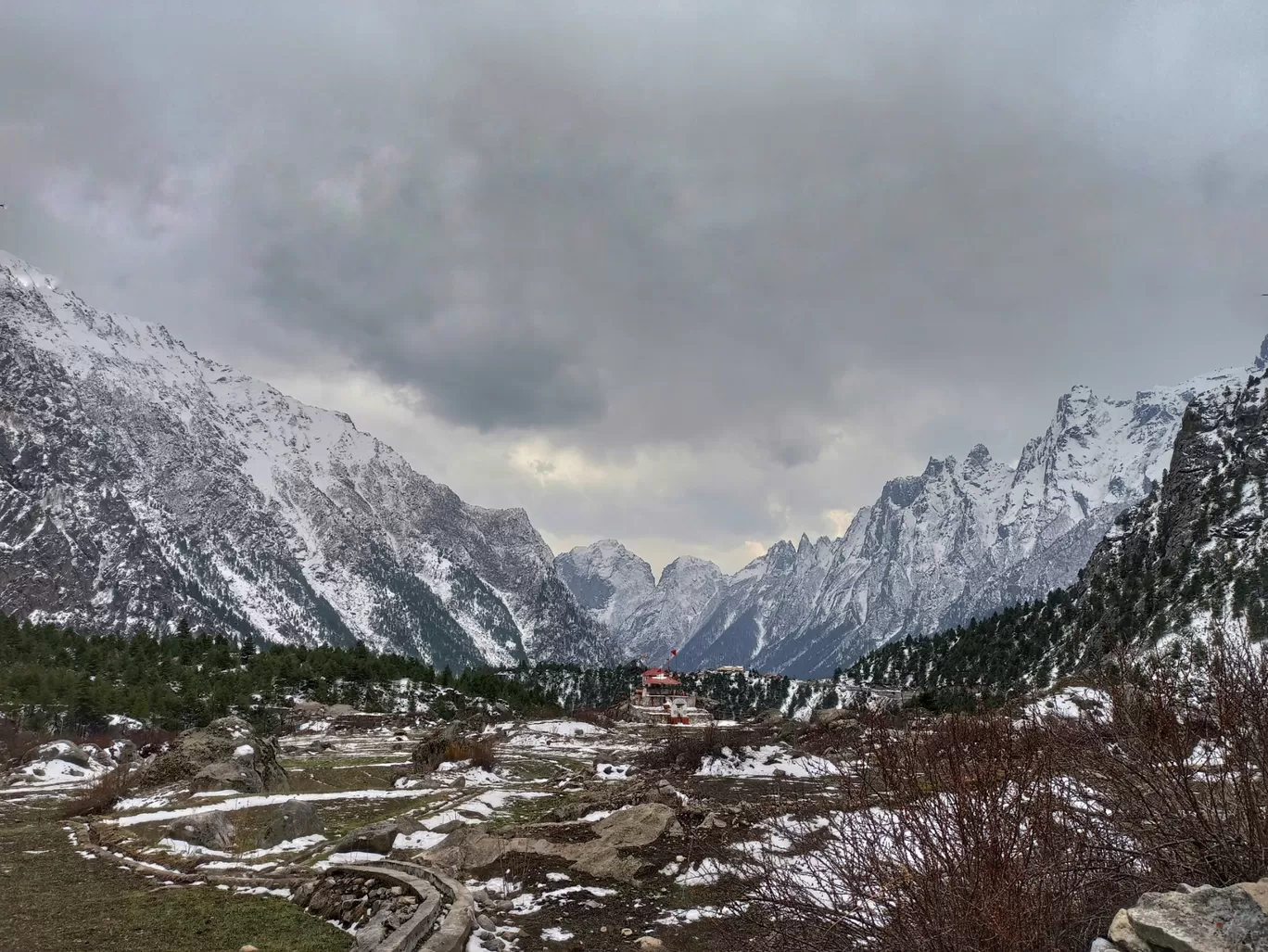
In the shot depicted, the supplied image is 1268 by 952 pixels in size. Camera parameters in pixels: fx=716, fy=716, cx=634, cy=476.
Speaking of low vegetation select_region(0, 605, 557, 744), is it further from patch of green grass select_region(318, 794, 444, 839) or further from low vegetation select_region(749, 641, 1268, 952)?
low vegetation select_region(749, 641, 1268, 952)

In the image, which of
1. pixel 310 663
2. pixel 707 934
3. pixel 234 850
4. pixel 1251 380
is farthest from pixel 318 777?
pixel 1251 380

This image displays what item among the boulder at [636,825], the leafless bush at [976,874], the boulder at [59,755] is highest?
the leafless bush at [976,874]

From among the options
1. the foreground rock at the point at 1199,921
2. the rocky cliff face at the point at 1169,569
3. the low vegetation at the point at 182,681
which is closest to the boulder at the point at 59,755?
the low vegetation at the point at 182,681

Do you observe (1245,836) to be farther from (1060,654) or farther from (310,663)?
(310,663)

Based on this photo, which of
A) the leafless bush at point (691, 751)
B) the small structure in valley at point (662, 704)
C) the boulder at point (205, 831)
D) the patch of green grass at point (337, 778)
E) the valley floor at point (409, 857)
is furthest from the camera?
the small structure in valley at point (662, 704)

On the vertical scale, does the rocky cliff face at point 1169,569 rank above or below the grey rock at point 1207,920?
above

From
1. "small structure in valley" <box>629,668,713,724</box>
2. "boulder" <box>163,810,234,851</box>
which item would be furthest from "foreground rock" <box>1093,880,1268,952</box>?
"small structure in valley" <box>629,668,713,724</box>

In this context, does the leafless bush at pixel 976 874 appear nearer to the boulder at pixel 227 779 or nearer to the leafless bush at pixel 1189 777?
the leafless bush at pixel 1189 777
